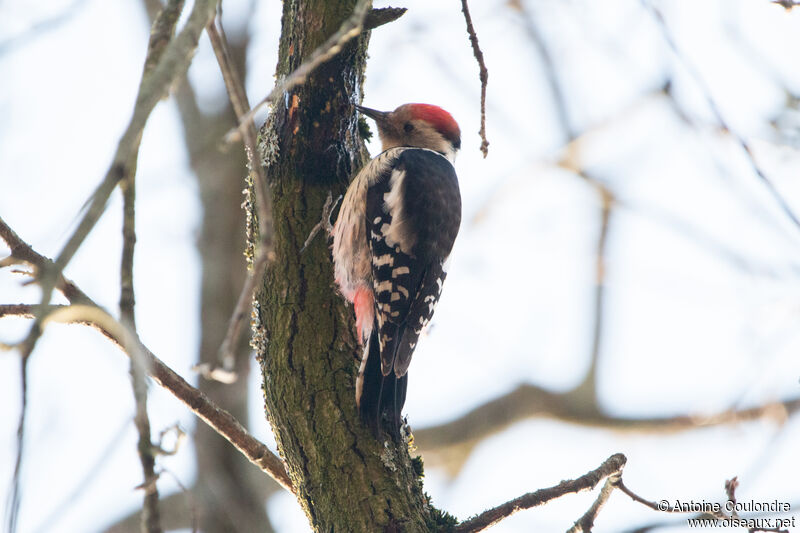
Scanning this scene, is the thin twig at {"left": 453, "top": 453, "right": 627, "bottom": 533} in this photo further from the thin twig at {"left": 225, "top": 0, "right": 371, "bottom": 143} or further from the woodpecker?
the thin twig at {"left": 225, "top": 0, "right": 371, "bottom": 143}

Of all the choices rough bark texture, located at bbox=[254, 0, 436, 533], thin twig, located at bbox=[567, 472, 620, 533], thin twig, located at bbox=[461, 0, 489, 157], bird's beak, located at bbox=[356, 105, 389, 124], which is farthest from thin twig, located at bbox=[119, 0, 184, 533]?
bird's beak, located at bbox=[356, 105, 389, 124]

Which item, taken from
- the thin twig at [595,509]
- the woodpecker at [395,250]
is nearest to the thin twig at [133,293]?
the woodpecker at [395,250]

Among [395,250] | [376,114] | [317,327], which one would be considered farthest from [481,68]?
[376,114]

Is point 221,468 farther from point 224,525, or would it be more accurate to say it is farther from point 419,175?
point 419,175

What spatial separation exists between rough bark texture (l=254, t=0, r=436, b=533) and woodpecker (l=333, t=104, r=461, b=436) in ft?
0.43

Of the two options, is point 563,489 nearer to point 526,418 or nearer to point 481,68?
point 481,68

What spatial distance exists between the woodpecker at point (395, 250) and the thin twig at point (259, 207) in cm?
153

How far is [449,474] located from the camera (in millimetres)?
9188

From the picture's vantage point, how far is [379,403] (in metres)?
3.09

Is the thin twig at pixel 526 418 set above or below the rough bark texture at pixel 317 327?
above

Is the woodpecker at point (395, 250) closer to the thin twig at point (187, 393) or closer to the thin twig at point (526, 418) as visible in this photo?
the thin twig at point (187, 393)

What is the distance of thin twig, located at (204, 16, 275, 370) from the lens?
1.58m

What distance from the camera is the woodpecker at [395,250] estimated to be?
11.4 ft

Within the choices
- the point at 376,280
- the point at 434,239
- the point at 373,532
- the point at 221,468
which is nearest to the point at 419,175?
the point at 434,239
